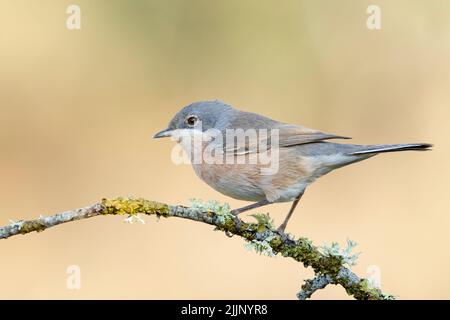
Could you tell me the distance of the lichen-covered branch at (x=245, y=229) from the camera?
9.48 feet

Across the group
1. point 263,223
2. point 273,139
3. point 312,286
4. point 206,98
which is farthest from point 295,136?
point 206,98

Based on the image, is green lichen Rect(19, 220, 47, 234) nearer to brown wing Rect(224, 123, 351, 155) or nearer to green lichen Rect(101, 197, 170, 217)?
green lichen Rect(101, 197, 170, 217)

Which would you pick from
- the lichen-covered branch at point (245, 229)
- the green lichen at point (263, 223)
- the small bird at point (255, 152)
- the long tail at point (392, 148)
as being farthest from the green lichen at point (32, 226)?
the long tail at point (392, 148)

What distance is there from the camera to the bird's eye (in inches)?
216

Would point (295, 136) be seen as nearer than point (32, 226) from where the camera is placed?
No

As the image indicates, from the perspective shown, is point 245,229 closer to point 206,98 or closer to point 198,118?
point 198,118

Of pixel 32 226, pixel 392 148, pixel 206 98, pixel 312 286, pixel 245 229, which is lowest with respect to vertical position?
pixel 312 286

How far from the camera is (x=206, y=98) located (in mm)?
8703

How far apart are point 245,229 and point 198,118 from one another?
1929 mm

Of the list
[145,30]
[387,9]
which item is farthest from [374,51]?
[145,30]

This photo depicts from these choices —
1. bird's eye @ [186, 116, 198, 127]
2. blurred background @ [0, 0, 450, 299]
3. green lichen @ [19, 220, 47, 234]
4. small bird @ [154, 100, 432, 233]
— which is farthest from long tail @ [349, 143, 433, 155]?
blurred background @ [0, 0, 450, 299]

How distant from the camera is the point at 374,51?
959cm

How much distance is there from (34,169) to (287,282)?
12.2 ft

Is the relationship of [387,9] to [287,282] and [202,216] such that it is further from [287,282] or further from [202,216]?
[202,216]
